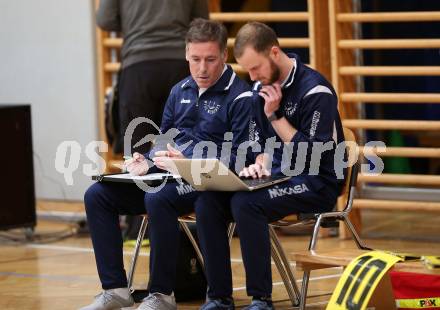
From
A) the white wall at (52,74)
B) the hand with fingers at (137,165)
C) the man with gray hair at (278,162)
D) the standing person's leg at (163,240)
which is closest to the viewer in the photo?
the man with gray hair at (278,162)

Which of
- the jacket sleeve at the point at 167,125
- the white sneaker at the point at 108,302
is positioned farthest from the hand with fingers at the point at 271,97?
the white sneaker at the point at 108,302

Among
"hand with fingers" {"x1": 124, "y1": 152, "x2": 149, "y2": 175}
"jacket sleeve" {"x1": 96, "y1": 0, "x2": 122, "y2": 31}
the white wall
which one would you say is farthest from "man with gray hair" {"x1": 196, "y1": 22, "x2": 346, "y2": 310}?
the white wall

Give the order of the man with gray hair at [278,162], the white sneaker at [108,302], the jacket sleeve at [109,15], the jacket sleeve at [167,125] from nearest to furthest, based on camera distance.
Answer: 1. the man with gray hair at [278,162]
2. the white sneaker at [108,302]
3. the jacket sleeve at [167,125]
4. the jacket sleeve at [109,15]

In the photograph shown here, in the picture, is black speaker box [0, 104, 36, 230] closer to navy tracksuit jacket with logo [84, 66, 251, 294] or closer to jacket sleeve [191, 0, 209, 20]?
jacket sleeve [191, 0, 209, 20]

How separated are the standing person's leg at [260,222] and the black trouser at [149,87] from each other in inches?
86.0

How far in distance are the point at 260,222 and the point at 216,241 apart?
26 centimetres

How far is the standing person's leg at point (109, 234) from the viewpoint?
200 inches

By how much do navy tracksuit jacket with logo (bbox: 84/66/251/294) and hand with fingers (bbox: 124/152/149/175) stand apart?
0.27ft

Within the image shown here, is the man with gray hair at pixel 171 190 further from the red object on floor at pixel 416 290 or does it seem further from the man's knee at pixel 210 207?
the red object on floor at pixel 416 290

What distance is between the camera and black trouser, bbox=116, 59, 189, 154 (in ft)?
22.1

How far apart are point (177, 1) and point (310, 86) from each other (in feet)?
6.96

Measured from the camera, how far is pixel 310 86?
Answer: 188 inches

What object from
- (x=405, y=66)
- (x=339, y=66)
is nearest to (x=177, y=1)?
(x=339, y=66)

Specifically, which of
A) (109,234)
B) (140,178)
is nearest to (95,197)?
(109,234)
